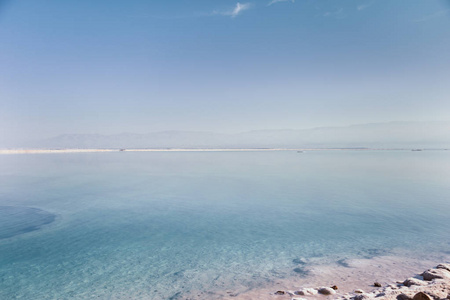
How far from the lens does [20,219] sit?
1121cm

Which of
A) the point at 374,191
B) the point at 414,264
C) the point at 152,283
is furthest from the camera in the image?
the point at 374,191

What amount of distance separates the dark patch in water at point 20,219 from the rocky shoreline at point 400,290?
9.22 metres

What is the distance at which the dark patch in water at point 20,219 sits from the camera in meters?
9.62

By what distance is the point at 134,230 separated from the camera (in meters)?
10.0

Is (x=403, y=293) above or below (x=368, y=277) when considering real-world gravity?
above

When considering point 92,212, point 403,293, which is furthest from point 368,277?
point 92,212

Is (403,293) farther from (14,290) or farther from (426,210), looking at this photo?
(426,210)

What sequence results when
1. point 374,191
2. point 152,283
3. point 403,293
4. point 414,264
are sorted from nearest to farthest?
point 403,293
point 152,283
point 414,264
point 374,191

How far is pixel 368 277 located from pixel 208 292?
367cm

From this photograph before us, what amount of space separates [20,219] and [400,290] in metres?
13.1

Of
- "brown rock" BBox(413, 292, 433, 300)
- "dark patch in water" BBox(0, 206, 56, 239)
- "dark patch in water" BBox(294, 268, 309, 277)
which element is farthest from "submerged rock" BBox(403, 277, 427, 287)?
"dark patch in water" BBox(0, 206, 56, 239)

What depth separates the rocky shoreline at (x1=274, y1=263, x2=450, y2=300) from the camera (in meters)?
4.84

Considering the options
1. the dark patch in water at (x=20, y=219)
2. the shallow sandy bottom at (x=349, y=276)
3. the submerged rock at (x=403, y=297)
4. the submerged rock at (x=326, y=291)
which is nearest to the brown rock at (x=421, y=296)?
the submerged rock at (x=403, y=297)

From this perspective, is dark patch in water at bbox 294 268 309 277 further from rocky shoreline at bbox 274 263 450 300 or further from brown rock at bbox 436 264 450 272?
brown rock at bbox 436 264 450 272
